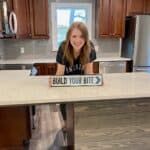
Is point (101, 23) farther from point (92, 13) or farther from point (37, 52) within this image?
point (37, 52)

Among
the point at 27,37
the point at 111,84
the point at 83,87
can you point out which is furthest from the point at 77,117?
the point at 27,37

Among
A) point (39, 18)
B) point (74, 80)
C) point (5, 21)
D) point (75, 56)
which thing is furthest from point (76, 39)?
point (39, 18)

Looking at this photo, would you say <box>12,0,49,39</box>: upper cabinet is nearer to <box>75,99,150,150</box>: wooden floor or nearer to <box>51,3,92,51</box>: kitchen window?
<box>51,3,92,51</box>: kitchen window

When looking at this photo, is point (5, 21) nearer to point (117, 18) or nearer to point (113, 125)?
point (117, 18)

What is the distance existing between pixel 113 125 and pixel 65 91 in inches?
18.9

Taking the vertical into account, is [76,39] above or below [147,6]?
below

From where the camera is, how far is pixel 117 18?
14.4 ft

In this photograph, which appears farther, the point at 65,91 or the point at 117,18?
the point at 117,18

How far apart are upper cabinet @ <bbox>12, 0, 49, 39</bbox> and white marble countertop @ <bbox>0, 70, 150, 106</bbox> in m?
2.38

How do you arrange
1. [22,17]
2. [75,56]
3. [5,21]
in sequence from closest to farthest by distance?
[75,56]
[5,21]
[22,17]

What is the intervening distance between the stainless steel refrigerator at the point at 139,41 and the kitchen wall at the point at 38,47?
450 millimetres

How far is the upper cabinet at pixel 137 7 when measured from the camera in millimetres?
4355

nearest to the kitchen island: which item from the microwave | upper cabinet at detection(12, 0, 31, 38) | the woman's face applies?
the woman's face

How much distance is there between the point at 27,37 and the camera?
4250 mm
